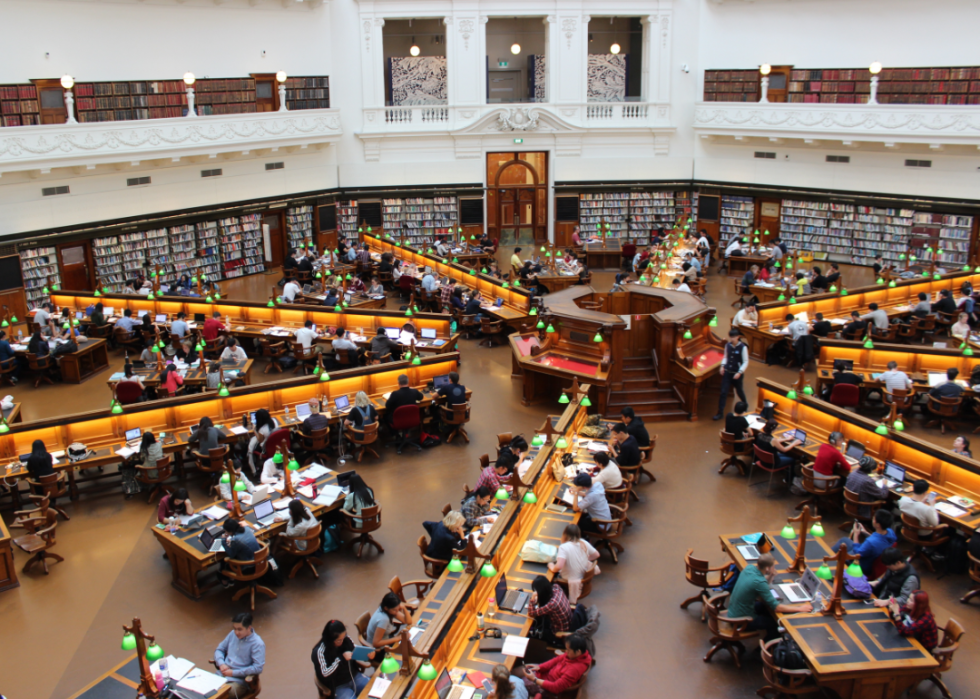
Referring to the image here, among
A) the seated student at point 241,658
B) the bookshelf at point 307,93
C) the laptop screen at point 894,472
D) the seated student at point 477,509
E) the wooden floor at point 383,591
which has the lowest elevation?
the wooden floor at point 383,591

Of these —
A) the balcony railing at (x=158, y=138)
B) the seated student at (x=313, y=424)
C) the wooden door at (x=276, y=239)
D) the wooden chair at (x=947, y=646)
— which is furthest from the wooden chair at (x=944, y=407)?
the wooden door at (x=276, y=239)

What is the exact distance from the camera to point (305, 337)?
13.5 m

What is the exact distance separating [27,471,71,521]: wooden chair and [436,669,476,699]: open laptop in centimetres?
587

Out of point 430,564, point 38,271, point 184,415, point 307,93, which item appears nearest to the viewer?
point 430,564

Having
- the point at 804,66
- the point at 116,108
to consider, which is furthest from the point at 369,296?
the point at 804,66

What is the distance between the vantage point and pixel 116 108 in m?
17.8

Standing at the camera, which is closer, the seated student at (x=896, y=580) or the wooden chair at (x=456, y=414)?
the seated student at (x=896, y=580)

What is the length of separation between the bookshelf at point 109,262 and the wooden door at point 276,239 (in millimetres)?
4114

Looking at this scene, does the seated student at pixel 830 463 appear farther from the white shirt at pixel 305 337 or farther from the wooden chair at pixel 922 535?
the white shirt at pixel 305 337

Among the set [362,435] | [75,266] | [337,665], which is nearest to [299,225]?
[75,266]

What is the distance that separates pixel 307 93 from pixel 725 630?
18.8 metres

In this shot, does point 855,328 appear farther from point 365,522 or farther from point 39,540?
point 39,540

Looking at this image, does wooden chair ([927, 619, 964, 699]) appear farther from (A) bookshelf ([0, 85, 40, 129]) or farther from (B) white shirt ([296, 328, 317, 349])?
(A) bookshelf ([0, 85, 40, 129])

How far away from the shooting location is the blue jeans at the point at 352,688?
6004 mm
